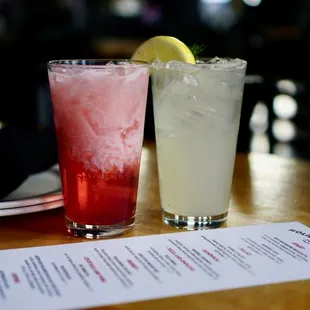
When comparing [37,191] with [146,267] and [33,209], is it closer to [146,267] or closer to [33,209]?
[33,209]

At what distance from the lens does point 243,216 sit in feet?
3.19

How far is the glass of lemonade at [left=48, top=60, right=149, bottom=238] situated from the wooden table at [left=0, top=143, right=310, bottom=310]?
42 mm

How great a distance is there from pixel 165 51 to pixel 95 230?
0.29 m

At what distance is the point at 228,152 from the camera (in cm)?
91

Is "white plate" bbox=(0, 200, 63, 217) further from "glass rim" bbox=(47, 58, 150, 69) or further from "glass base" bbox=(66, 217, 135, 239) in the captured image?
"glass rim" bbox=(47, 58, 150, 69)

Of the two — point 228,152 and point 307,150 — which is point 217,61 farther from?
point 307,150

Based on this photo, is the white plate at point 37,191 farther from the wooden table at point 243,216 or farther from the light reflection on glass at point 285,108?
the light reflection on glass at point 285,108

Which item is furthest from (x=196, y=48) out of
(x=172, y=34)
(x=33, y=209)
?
(x=172, y=34)

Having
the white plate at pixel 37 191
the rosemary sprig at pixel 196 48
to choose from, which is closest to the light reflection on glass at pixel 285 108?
the white plate at pixel 37 191

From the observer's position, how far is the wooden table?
2.05ft

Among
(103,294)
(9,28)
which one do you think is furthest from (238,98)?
(9,28)

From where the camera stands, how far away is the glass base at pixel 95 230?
2.78ft

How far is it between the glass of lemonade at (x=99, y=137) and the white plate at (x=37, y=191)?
0.20 feet

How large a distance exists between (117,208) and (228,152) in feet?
0.65
